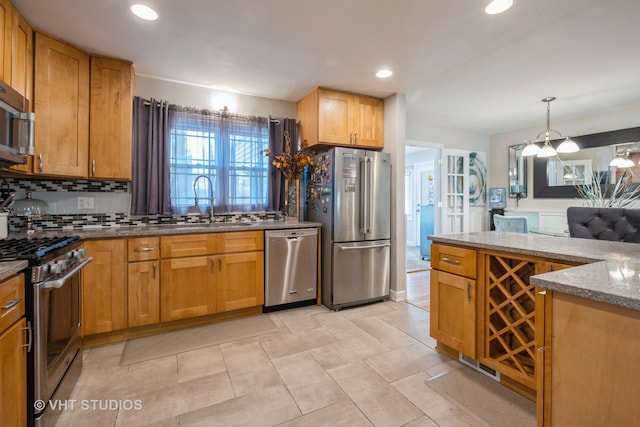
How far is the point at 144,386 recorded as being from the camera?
1.85m

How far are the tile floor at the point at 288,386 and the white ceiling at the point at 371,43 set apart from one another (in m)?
2.42

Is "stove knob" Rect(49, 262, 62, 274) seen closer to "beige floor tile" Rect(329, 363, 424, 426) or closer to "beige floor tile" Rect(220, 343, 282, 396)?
"beige floor tile" Rect(220, 343, 282, 396)

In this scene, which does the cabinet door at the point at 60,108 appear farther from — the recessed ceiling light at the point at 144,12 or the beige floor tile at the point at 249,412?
the beige floor tile at the point at 249,412

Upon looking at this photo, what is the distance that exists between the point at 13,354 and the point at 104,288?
1.18 meters

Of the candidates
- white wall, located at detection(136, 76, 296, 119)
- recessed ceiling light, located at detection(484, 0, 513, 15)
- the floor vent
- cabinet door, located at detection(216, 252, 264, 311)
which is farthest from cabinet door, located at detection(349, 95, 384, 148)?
the floor vent

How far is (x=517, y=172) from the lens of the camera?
526 centimetres

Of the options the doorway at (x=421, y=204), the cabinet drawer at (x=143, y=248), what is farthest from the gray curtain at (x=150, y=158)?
the doorway at (x=421, y=204)

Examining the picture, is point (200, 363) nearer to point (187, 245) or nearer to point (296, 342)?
point (296, 342)

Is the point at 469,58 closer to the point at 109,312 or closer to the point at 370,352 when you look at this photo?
the point at 370,352

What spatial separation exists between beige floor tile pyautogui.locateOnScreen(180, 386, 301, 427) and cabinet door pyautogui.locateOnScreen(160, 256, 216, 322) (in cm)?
115

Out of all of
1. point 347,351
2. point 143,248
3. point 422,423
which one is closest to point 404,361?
point 347,351

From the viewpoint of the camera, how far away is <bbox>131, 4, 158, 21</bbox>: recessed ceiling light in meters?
1.95

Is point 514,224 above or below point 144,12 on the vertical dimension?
below

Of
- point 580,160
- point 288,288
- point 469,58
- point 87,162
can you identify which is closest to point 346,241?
point 288,288
